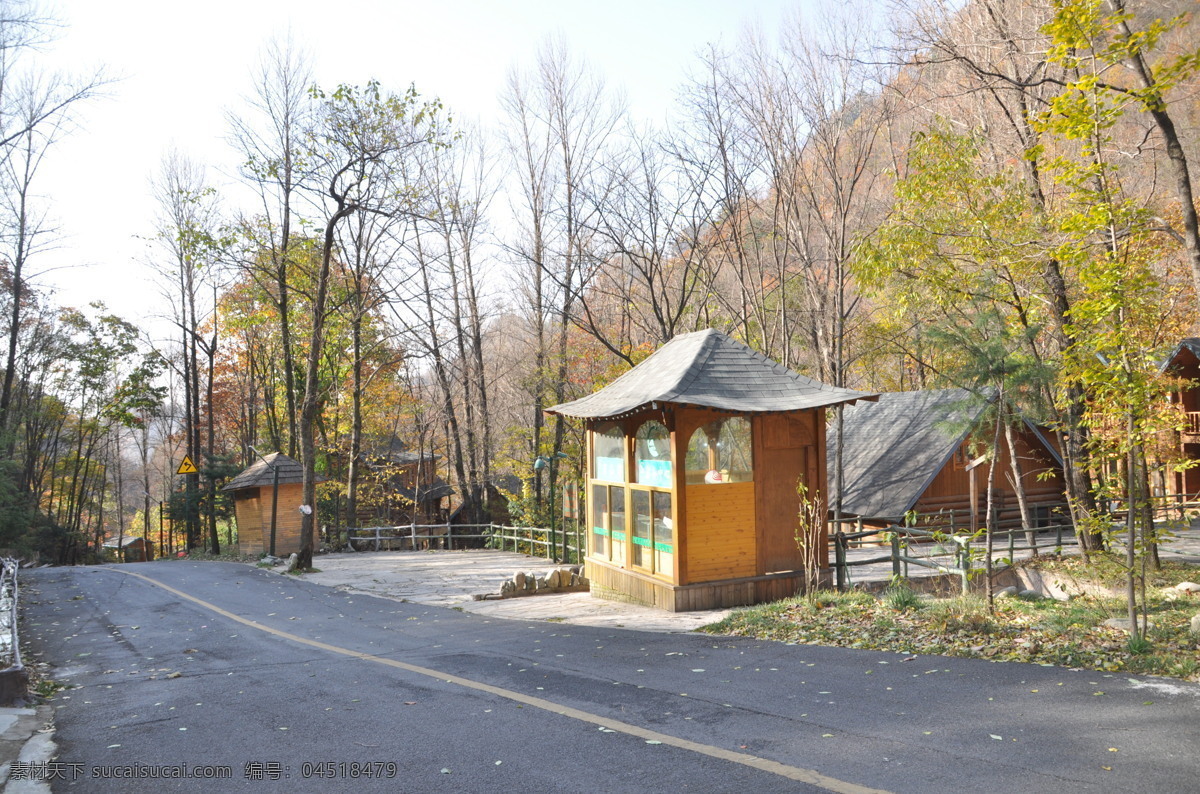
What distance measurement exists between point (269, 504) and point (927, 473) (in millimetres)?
20039

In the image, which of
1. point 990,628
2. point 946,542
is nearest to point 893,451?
point 946,542

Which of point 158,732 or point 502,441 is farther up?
point 502,441

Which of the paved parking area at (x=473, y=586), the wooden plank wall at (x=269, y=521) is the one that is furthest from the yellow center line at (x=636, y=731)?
the wooden plank wall at (x=269, y=521)

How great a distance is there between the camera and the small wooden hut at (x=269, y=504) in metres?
24.6

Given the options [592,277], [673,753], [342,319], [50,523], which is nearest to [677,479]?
[673,753]

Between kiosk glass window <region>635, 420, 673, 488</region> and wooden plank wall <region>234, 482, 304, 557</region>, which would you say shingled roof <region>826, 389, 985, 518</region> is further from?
wooden plank wall <region>234, 482, 304, 557</region>

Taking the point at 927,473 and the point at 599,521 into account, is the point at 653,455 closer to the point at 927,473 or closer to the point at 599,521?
the point at 599,521

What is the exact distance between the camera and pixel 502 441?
30297mm

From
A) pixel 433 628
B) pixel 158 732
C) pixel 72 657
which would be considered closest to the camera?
pixel 158 732

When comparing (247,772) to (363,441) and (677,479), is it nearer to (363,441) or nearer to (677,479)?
(677,479)

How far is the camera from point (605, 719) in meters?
5.79

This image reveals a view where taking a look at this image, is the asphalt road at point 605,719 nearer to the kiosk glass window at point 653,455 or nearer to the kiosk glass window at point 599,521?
the kiosk glass window at point 653,455

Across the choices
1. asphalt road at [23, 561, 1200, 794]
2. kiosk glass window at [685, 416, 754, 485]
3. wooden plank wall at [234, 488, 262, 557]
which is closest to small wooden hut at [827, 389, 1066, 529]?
kiosk glass window at [685, 416, 754, 485]

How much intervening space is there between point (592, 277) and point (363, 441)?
16237 mm
